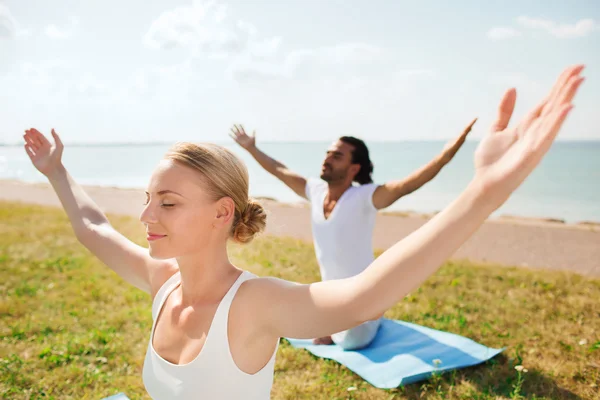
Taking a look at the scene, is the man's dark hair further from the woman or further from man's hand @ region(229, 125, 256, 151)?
the woman

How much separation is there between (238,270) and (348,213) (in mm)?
3144

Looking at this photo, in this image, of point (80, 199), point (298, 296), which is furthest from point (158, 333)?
point (80, 199)

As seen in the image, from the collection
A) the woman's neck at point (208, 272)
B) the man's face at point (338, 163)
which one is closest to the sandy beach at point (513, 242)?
the man's face at point (338, 163)

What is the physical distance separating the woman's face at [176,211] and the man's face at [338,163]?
337 centimetres

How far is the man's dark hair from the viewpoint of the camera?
5.38 metres

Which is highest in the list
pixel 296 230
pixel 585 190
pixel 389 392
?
pixel 389 392

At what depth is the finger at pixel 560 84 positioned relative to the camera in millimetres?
1305

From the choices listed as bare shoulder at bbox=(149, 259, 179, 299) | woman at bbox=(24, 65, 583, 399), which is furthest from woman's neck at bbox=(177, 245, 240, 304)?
bare shoulder at bbox=(149, 259, 179, 299)

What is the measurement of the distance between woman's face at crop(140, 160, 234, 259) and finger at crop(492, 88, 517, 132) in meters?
1.12

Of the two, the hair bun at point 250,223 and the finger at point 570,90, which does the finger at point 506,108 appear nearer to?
the finger at point 570,90

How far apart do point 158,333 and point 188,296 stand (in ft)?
0.72

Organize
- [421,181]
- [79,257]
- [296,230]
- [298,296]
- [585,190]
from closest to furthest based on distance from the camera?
[298,296], [421,181], [79,257], [296,230], [585,190]

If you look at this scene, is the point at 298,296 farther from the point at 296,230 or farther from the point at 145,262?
the point at 296,230

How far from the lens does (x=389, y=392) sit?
4117 mm
